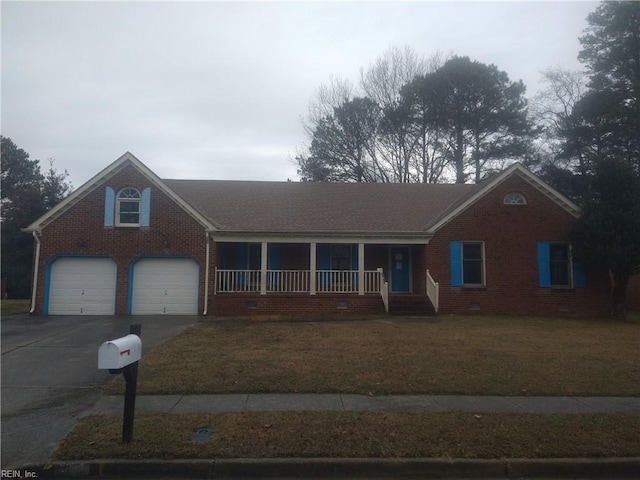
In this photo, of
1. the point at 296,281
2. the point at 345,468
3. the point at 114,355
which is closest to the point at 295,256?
the point at 296,281

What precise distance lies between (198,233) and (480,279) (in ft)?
33.7

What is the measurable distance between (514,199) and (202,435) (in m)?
14.9

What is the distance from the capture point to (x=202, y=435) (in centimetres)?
478

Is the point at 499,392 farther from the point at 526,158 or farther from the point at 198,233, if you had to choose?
the point at 526,158

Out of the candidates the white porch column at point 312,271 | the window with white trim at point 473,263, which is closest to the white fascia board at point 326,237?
the white porch column at point 312,271

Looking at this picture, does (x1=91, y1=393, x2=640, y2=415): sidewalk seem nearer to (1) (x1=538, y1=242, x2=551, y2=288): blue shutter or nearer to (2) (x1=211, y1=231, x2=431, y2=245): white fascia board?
Answer: (2) (x1=211, y1=231, x2=431, y2=245): white fascia board

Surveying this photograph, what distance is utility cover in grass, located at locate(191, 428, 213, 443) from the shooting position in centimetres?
465

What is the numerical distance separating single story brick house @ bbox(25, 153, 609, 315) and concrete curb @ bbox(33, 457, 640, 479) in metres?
11.1

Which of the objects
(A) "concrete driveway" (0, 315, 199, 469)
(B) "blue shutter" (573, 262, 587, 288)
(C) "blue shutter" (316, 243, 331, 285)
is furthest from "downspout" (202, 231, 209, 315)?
(B) "blue shutter" (573, 262, 587, 288)

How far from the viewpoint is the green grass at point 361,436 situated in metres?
4.40

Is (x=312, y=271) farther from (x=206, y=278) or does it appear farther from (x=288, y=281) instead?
(x=206, y=278)

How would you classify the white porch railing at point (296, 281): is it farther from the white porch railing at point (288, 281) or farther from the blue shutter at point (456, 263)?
the blue shutter at point (456, 263)

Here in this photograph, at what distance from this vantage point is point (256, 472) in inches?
166

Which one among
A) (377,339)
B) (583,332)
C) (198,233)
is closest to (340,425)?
(377,339)
